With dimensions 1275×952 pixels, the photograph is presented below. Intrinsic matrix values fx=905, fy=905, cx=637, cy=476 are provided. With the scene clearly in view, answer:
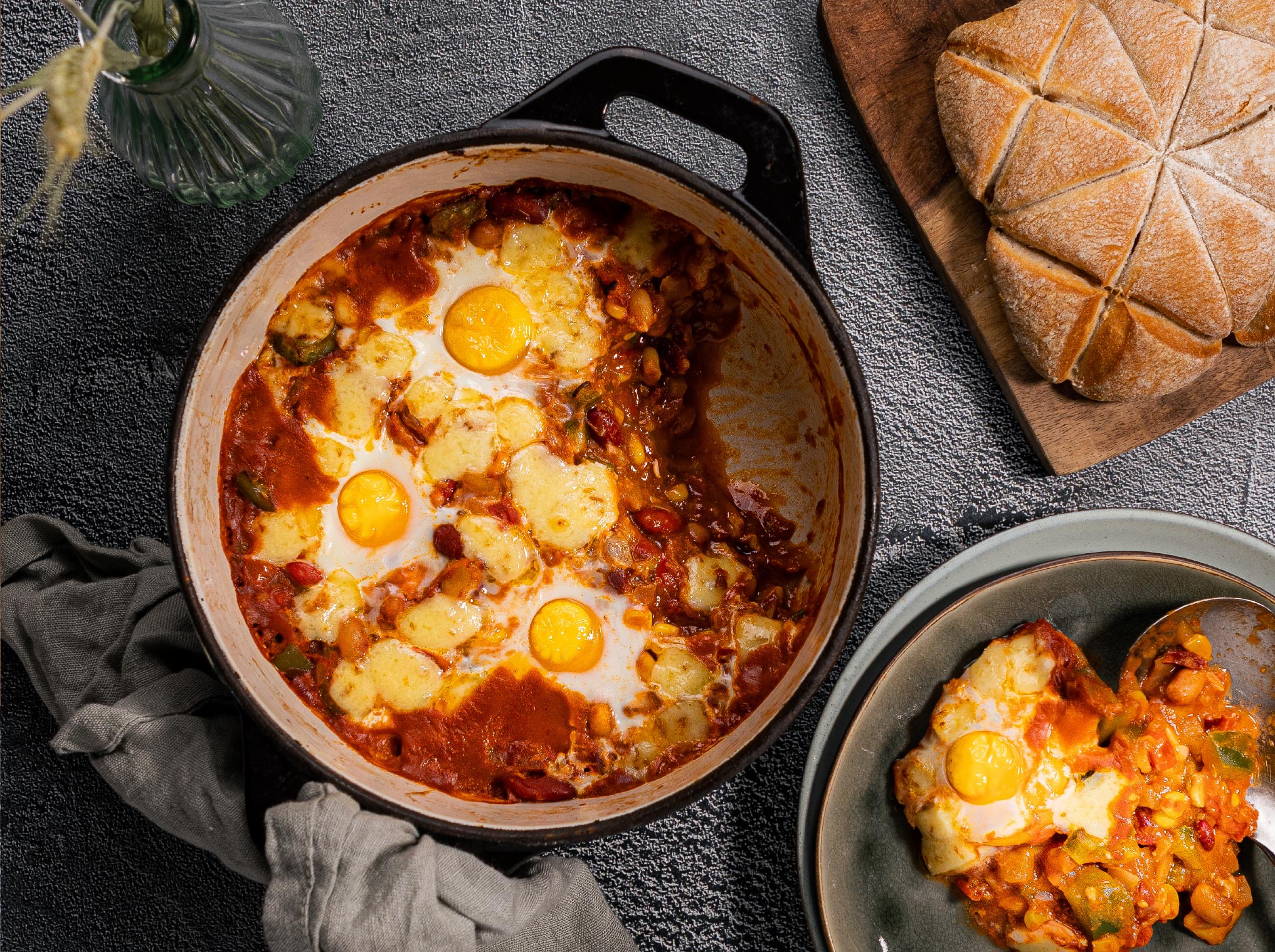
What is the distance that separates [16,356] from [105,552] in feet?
1.80

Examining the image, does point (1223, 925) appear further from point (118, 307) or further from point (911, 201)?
point (118, 307)

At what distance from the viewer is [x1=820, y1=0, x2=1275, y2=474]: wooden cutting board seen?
2053 mm

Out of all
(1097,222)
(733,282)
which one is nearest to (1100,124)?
(1097,222)

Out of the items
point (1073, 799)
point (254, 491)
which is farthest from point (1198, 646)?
point (254, 491)

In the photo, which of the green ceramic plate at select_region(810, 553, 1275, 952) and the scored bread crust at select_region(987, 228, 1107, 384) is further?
the scored bread crust at select_region(987, 228, 1107, 384)

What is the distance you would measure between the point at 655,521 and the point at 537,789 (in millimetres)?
611

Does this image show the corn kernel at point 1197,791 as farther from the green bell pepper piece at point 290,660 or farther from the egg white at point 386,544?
the green bell pepper piece at point 290,660

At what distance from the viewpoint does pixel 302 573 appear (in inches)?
73.4

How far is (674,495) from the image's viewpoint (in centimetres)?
202

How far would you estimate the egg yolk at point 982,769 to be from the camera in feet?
5.94

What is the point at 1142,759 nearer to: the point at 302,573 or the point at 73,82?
the point at 302,573

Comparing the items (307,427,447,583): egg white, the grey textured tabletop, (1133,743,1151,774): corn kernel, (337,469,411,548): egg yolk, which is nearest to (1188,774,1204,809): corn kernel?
(1133,743,1151,774): corn kernel

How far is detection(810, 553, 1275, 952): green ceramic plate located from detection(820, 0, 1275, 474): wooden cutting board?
31 centimetres

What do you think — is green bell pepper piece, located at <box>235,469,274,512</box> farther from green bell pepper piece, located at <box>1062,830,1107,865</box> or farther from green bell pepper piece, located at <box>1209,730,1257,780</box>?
green bell pepper piece, located at <box>1209,730,1257,780</box>
